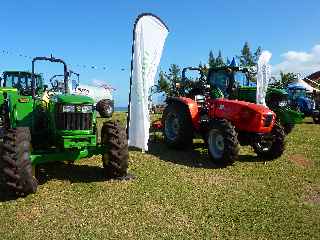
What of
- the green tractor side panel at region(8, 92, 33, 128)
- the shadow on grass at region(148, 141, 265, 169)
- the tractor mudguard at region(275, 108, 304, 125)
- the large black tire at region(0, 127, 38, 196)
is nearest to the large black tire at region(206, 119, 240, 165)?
the shadow on grass at region(148, 141, 265, 169)

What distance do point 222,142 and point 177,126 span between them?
6.21 feet

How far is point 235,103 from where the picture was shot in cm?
992

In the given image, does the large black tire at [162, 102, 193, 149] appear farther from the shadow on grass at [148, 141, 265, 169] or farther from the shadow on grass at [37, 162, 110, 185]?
the shadow on grass at [37, 162, 110, 185]

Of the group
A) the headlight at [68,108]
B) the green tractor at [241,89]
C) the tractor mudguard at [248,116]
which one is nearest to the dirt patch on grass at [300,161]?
the tractor mudguard at [248,116]

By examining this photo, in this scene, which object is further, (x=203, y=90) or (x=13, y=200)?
(x=203, y=90)

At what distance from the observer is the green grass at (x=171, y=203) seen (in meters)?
5.86

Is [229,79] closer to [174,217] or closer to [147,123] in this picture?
[147,123]

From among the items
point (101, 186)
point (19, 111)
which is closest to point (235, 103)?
point (101, 186)

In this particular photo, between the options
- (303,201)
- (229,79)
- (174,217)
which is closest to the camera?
(174,217)

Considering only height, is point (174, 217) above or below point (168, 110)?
below

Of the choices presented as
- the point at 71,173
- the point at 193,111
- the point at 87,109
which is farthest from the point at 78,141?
the point at 193,111

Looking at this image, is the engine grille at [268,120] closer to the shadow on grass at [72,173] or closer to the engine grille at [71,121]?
the shadow on grass at [72,173]

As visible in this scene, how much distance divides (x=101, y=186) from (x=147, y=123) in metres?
1.92

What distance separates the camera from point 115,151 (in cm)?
767
